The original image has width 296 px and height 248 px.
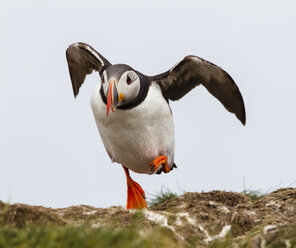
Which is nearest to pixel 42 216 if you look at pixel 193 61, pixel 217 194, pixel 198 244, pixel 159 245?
pixel 159 245

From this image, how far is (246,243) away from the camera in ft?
16.8

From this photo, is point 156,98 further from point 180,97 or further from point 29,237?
point 29,237

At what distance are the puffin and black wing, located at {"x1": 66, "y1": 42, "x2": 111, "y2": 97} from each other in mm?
19

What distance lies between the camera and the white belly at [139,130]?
28.8 feet

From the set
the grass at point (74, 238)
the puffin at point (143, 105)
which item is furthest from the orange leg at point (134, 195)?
the grass at point (74, 238)

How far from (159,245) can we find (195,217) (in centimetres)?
196

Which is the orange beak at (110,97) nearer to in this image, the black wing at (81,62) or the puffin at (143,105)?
the puffin at (143,105)

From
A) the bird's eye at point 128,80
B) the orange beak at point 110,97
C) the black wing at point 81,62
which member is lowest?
the orange beak at point 110,97

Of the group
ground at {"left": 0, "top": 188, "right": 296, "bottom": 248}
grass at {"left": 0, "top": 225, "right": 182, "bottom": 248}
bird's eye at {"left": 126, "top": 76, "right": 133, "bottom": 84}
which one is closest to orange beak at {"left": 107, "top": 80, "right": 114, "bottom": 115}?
bird's eye at {"left": 126, "top": 76, "right": 133, "bottom": 84}

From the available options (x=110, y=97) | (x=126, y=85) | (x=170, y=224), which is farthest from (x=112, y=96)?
(x=170, y=224)

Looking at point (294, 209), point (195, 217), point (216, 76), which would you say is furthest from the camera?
point (216, 76)

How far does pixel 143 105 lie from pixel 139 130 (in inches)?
17.2

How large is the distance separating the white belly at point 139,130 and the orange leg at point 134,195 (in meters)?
0.47

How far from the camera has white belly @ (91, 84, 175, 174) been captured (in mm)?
8789
